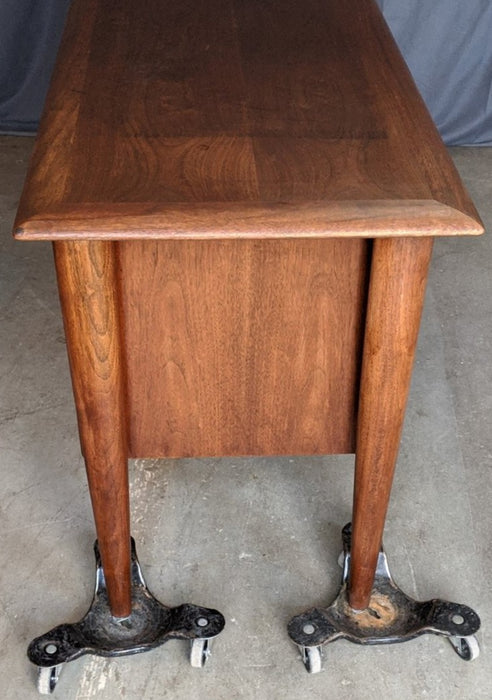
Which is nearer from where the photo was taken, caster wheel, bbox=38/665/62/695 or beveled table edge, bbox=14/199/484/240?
beveled table edge, bbox=14/199/484/240

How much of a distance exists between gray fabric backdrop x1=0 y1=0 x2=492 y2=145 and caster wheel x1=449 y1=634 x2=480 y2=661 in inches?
72.7

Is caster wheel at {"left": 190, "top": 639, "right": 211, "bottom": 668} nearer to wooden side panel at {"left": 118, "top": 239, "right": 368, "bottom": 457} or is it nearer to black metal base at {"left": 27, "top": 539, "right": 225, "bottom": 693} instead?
black metal base at {"left": 27, "top": 539, "right": 225, "bottom": 693}

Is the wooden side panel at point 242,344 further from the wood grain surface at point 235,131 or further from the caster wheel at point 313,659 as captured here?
the caster wheel at point 313,659

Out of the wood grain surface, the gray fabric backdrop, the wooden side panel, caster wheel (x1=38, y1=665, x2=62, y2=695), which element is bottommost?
caster wheel (x1=38, y1=665, x2=62, y2=695)

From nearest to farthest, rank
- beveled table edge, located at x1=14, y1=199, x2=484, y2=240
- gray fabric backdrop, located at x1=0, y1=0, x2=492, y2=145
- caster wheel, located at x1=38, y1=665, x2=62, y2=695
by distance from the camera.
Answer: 1. beveled table edge, located at x1=14, y1=199, x2=484, y2=240
2. caster wheel, located at x1=38, y1=665, x2=62, y2=695
3. gray fabric backdrop, located at x1=0, y1=0, x2=492, y2=145

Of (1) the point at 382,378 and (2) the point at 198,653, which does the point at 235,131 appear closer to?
(1) the point at 382,378

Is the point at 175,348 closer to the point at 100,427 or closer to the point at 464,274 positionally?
the point at 100,427

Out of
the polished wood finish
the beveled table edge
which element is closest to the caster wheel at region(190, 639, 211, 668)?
the polished wood finish

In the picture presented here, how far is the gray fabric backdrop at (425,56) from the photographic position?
2.87 metres

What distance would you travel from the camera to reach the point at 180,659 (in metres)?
1.56

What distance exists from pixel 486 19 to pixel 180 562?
1.93 meters

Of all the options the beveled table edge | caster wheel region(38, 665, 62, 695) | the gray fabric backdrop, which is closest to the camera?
the beveled table edge

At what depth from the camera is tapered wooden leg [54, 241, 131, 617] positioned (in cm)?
118

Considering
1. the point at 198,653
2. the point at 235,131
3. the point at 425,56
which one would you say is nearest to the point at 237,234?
the point at 235,131
